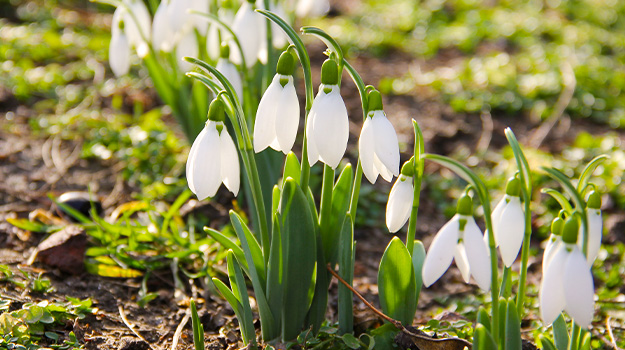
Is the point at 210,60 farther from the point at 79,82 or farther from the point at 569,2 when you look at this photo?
the point at 569,2

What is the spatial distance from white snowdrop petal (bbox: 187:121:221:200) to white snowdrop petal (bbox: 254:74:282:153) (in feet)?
0.27

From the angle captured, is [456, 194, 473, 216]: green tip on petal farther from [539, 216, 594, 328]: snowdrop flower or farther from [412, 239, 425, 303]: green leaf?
[412, 239, 425, 303]: green leaf

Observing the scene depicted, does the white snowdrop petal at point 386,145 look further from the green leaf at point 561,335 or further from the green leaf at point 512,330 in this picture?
the green leaf at point 561,335

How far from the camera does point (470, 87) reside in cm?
372

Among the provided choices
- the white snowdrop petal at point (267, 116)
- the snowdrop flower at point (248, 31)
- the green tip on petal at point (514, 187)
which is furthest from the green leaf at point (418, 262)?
the snowdrop flower at point (248, 31)

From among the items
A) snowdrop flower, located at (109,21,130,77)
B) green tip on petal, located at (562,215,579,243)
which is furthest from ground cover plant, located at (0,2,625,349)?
snowdrop flower, located at (109,21,130,77)

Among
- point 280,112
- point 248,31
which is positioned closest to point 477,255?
point 280,112

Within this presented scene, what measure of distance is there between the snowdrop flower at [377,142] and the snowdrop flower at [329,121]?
0.04 metres

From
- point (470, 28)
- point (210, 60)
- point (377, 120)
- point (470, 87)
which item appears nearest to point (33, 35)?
point (210, 60)

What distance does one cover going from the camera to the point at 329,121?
123 cm

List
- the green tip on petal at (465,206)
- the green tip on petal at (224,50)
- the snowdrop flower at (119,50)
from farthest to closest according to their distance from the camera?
the snowdrop flower at (119,50) → the green tip on petal at (224,50) → the green tip on petal at (465,206)

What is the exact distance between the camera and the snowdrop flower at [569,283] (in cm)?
106

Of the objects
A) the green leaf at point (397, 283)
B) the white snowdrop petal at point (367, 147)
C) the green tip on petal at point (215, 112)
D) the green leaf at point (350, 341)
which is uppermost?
the green tip on petal at point (215, 112)

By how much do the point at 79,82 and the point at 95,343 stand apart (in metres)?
2.23
